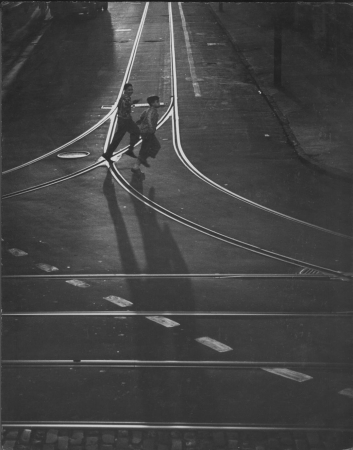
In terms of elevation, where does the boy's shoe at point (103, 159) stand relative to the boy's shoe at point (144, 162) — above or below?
below

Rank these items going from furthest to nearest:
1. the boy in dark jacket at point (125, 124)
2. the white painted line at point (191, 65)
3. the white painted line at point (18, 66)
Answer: the white painted line at point (18, 66)
the white painted line at point (191, 65)
the boy in dark jacket at point (125, 124)

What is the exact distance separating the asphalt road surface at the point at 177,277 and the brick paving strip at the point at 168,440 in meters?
0.16

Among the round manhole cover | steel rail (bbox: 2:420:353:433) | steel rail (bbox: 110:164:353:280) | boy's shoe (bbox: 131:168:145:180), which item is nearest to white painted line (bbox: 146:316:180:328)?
steel rail (bbox: 2:420:353:433)

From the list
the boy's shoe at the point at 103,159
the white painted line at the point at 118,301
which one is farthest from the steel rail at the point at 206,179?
the white painted line at the point at 118,301

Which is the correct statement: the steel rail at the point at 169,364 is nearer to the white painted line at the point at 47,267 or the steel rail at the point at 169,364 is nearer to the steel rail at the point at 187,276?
the steel rail at the point at 187,276

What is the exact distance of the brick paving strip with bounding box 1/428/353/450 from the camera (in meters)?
7.19

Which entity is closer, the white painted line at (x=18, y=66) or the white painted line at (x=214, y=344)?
the white painted line at (x=214, y=344)

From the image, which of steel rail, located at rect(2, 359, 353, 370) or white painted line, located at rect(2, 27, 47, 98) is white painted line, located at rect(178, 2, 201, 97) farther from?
steel rail, located at rect(2, 359, 353, 370)

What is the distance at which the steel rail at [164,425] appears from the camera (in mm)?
7414

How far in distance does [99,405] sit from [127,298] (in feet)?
9.05

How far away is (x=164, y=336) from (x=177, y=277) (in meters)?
2.00

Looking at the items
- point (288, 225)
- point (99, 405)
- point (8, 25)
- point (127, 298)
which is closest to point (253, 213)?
point (288, 225)

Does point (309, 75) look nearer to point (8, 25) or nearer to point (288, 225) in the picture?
point (288, 225)

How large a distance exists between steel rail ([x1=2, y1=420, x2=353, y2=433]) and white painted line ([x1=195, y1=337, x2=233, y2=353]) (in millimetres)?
1610
